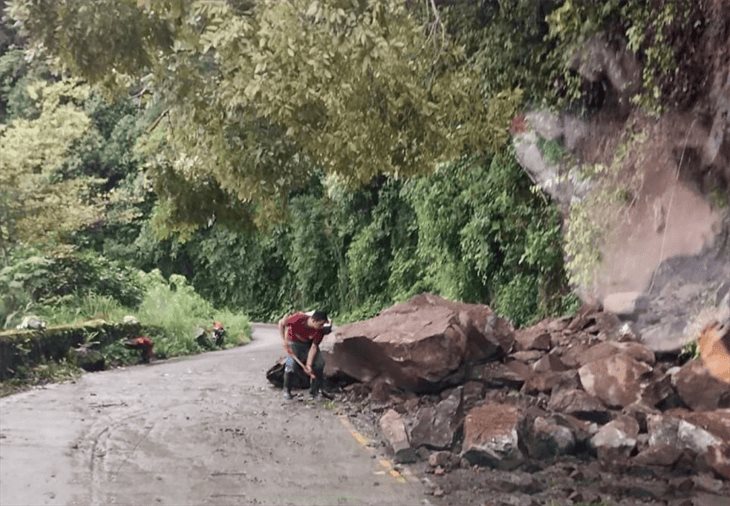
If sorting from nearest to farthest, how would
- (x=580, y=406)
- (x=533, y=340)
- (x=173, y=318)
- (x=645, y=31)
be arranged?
(x=580, y=406) < (x=645, y=31) < (x=533, y=340) < (x=173, y=318)

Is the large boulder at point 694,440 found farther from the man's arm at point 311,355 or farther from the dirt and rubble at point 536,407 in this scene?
the man's arm at point 311,355

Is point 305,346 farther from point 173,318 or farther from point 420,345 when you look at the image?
point 173,318

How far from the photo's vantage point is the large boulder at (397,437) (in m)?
9.29

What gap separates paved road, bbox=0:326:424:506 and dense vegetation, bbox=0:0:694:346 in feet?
8.98

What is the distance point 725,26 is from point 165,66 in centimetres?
679

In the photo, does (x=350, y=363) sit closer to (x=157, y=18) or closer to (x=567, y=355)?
(x=567, y=355)

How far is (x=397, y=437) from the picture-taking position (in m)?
9.69

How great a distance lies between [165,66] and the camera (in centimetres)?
1064

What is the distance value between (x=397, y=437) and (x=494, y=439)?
3.89 feet

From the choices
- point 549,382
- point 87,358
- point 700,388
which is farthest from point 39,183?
point 700,388

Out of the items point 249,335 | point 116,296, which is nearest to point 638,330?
point 116,296

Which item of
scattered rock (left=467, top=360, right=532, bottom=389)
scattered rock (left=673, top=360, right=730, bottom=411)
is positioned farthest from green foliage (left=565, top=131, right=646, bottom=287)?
scattered rock (left=673, top=360, right=730, bottom=411)

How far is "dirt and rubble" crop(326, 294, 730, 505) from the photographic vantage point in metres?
8.48

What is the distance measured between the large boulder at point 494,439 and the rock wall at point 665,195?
3382mm
